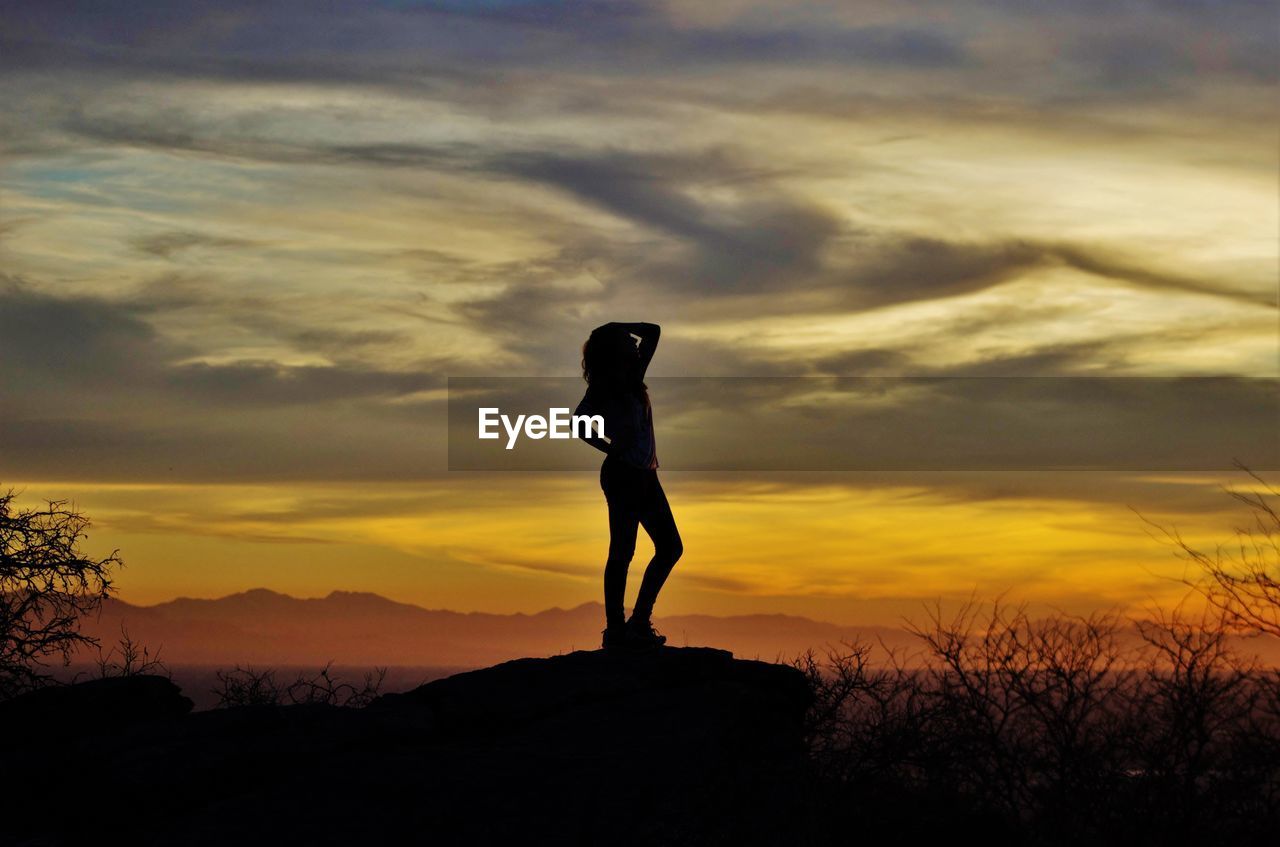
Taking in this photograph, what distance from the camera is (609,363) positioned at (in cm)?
1105

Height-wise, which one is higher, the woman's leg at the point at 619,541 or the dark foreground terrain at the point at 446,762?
the woman's leg at the point at 619,541

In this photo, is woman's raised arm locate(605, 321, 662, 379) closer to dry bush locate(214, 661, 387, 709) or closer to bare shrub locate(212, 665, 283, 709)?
dry bush locate(214, 661, 387, 709)

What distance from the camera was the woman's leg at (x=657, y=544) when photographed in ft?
36.7

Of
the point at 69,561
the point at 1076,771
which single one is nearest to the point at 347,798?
the point at 1076,771

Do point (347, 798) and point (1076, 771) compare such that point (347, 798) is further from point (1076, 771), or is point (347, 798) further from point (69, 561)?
point (69, 561)

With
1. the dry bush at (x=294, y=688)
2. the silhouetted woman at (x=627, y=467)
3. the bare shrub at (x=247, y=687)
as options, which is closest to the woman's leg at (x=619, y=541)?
the silhouetted woman at (x=627, y=467)

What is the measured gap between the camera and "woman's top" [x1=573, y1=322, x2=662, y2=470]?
11.0 metres

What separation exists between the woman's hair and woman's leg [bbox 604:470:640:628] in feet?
2.81

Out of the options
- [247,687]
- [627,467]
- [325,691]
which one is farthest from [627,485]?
[247,687]

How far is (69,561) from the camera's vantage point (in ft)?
65.4

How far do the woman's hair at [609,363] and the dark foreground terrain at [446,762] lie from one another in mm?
2438

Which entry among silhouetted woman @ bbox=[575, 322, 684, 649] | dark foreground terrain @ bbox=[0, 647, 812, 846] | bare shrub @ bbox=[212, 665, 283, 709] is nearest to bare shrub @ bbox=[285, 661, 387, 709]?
bare shrub @ bbox=[212, 665, 283, 709]

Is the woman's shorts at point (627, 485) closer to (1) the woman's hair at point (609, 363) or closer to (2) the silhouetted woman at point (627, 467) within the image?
(2) the silhouetted woman at point (627, 467)

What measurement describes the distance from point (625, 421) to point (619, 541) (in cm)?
108
